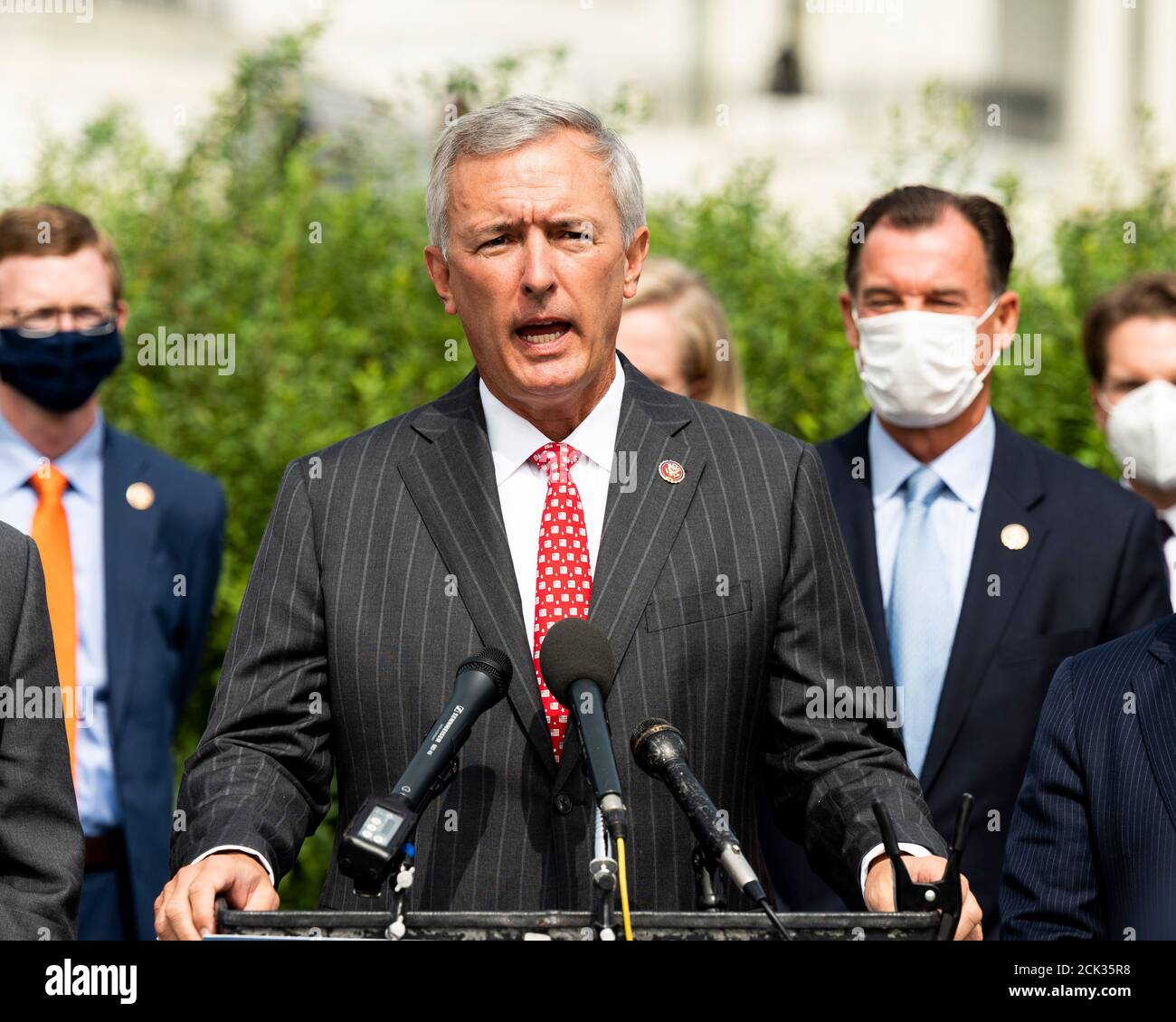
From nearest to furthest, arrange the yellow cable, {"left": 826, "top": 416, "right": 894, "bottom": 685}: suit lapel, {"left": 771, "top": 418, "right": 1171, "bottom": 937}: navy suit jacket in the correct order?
the yellow cable, {"left": 771, "top": 418, "right": 1171, "bottom": 937}: navy suit jacket, {"left": 826, "top": 416, "right": 894, "bottom": 685}: suit lapel

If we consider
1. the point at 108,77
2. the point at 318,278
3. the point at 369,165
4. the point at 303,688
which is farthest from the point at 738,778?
the point at 108,77

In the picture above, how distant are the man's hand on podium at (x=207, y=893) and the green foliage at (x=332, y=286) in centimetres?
347

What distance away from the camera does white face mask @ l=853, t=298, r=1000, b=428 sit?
4.83 m

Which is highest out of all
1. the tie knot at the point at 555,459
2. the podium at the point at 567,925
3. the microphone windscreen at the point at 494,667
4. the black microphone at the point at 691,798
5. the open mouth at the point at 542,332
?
the open mouth at the point at 542,332

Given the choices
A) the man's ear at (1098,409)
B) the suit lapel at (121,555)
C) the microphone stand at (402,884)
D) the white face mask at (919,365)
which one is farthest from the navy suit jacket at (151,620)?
the microphone stand at (402,884)

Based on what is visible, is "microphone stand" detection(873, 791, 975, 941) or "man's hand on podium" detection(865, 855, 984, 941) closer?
"microphone stand" detection(873, 791, 975, 941)

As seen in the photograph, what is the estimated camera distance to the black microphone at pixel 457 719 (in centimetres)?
254

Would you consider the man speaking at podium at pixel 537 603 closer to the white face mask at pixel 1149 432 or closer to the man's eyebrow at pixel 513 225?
the man's eyebrow at pixel 513 225

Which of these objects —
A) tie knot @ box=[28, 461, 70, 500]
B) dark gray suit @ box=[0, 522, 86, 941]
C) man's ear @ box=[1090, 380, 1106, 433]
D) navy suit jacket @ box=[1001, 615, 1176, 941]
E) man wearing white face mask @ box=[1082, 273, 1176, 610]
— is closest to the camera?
dark gray suit @ box=[0, 522, 86, 941]

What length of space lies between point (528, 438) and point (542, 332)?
0.24m

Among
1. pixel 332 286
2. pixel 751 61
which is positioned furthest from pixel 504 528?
pixel 751 61

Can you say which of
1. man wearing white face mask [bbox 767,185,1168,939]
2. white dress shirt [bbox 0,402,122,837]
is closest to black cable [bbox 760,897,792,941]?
man wearing white face mask [bbox 767,185,1168,939]

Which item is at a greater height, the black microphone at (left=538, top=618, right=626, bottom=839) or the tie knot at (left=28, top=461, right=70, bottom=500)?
the tie knot at (left=28, top=461, right=70, bottom=500)

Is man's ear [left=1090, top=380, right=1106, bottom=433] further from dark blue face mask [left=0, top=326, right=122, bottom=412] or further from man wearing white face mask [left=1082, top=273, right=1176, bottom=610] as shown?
dark blue face mask [left=0, top=326, right=122, bottom=412]
